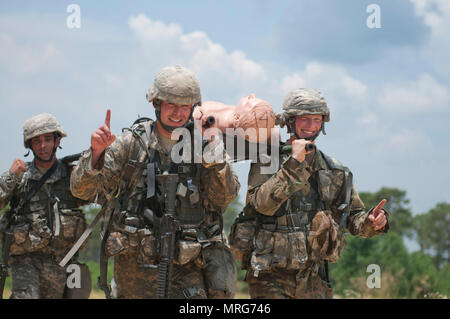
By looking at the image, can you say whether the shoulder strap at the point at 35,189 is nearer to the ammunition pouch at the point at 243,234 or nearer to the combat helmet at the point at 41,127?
the combat helmet at the point at 41,127

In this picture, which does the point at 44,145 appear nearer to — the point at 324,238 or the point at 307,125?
the point at 307,125

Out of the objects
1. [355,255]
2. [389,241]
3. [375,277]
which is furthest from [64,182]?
[389,241]

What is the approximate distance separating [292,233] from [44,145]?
148 inches

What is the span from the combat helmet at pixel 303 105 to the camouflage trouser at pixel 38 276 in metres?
3.63

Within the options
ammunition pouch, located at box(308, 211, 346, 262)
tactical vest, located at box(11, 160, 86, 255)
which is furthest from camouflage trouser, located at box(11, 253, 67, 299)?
ammunition pouch, located at box(308, 211, 346, 262)

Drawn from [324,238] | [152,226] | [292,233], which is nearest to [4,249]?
[152,226]

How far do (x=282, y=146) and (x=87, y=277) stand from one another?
3579 millimetres

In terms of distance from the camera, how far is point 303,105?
20.5ft

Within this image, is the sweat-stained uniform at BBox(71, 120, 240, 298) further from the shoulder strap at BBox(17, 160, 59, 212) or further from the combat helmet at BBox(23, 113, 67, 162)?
the combat helmet at BBox(23, 113, 67, 162)

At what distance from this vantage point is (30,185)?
26.7 ft

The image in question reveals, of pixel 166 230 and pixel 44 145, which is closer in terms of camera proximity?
pixel 166 230

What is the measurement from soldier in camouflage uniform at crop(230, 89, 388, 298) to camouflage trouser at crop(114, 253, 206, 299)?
2.07 feet
